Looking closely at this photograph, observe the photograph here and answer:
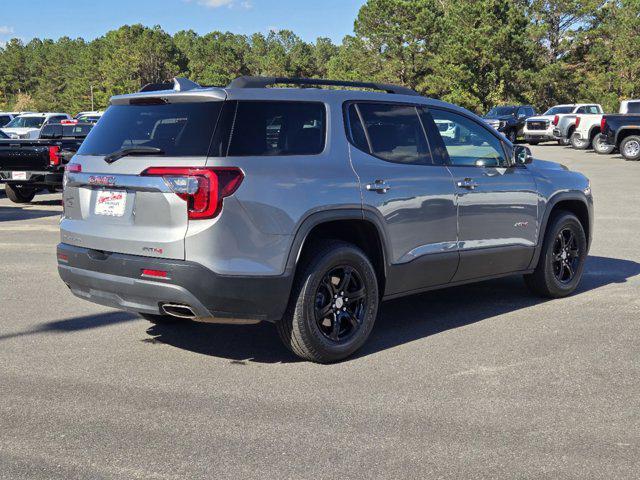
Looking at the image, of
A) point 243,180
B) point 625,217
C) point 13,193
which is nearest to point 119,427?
point 243,180

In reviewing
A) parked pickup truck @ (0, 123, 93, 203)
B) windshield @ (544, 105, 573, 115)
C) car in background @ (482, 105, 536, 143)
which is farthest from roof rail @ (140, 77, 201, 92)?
windshield @ (544, 105, 573, 115)

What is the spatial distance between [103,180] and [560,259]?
4337 mm

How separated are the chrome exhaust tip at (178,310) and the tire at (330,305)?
2.02 ft

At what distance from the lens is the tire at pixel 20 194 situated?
16.0 m

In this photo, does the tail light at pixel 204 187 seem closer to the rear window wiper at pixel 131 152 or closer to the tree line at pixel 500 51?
the rear window wiper at pixel 131 152

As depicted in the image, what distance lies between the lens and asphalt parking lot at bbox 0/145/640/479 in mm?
3846

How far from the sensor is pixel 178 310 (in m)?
4.99

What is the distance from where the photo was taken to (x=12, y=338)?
602 cm

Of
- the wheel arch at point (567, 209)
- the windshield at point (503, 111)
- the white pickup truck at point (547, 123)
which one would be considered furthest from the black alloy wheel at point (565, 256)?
the windshield at point (503, 111)

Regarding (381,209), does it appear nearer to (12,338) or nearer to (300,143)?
(300,143)

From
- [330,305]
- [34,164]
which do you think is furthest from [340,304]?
[34,164]

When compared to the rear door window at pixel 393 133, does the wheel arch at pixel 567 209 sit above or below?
below

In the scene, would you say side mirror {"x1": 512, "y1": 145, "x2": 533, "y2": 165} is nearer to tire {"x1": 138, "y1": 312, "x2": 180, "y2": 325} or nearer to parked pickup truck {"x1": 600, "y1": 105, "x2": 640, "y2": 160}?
tire {"x1": 138, "y1": 312, "x2": 180, "y2": 325}

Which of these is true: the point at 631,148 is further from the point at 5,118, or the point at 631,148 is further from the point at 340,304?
the point at 5,118
